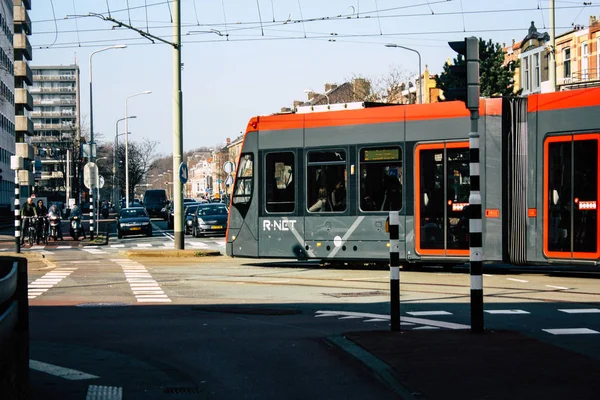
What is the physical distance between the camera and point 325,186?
20.6 meters

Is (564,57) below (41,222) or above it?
above

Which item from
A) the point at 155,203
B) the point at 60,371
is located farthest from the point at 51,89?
the point at 60,371

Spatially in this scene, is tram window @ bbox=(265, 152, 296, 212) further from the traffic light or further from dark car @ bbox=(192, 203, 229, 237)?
dark car @ bbox=(192, 203, 229, 237)

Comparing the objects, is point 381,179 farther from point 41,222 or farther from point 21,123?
point 21,123

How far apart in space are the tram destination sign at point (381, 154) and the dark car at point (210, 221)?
22.0 meters

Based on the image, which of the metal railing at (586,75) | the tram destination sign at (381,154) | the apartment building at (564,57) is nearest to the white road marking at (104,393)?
the tram destination sign at (381,154)

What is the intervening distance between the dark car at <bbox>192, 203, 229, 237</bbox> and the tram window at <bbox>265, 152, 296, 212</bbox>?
798 inches

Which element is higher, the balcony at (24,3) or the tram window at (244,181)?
the balcony at (24,3)

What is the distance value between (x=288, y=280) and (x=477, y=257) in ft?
28.8

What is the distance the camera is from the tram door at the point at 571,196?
17.2 m

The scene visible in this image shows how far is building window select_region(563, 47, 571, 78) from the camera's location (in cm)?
5488

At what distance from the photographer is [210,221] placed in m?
41.7

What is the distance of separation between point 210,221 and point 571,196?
25.9 meters

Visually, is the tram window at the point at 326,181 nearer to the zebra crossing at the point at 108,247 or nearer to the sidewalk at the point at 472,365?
the sidewalk at the point at 472,365
